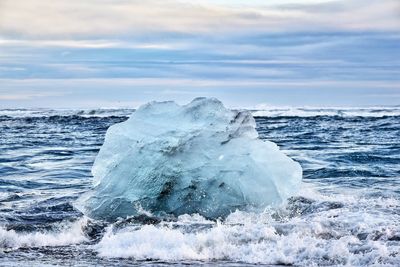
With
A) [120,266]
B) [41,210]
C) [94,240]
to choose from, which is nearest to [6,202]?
[41,210]

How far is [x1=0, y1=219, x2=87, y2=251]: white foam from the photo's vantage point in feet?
30.5

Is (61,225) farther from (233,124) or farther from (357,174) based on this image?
(357,174)

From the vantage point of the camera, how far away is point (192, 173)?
11.1m

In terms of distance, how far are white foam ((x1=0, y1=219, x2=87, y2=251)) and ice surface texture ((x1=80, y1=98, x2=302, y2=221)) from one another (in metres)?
1.27

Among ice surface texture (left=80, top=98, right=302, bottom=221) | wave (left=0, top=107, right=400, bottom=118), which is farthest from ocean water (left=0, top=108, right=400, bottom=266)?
wave (left=0, top=107, right=400, bottom=118)

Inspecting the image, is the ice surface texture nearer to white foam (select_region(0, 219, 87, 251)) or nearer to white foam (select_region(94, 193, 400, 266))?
white foam (select_region(94, 193, 400, 266))

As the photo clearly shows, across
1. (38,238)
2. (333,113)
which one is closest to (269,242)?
(38,238)

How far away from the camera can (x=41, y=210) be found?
11.9 m

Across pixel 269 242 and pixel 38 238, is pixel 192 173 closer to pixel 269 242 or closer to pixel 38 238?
pixel 269 242

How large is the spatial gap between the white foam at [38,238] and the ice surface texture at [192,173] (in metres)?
1.27

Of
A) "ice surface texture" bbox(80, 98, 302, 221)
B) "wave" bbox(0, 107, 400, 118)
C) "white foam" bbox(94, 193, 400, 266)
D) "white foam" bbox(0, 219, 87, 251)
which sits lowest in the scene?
"wave" bbox(0, 107, 400, 118)

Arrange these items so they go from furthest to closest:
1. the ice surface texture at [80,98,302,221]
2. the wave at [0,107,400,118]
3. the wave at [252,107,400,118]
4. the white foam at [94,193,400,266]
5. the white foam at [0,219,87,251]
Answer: the wave at [0,107,400,118] < the wave at [252,107,400,118] < the ice surface texture at [80,98,302,221] < the white foam at [0,219,87,251] < the white foam at [94,193,400,266]

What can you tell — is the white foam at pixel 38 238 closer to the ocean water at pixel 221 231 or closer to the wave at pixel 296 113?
the ocean water at pixel 221 231

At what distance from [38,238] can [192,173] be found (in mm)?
2836
